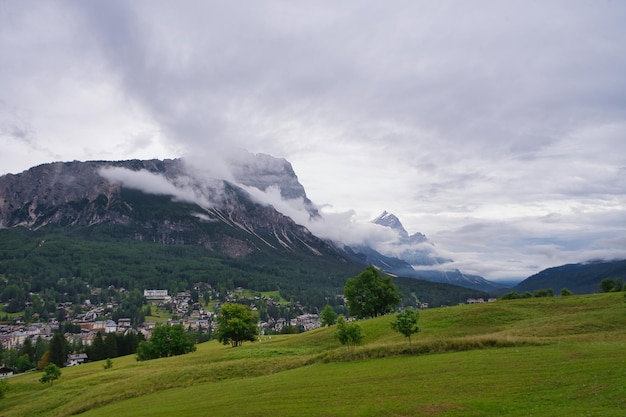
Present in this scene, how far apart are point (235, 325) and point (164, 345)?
2132 centimetres

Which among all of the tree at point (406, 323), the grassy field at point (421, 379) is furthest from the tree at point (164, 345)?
the tree at point (406, 323)

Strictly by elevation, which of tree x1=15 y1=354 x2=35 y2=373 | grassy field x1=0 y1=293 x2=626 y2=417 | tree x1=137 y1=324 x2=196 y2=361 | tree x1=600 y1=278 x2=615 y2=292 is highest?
tree x1=600 y1=278 x2=615 y2=292

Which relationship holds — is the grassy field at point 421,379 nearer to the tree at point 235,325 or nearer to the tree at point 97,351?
the tree at point 235,325

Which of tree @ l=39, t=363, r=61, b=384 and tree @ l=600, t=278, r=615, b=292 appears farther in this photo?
tree @ l=600, t=278, r=615, b=292

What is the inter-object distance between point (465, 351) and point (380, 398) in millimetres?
17871

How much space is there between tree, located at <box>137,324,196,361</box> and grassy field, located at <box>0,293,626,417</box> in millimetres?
33430

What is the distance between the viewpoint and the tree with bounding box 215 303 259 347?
89312mm

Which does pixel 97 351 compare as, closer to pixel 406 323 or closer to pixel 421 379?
pixel 406 323

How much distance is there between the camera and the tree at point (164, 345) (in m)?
96.6

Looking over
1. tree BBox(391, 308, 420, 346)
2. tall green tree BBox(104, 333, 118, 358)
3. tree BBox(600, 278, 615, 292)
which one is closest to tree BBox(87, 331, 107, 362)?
tall green tree BBox(104, 333, 118, 358)

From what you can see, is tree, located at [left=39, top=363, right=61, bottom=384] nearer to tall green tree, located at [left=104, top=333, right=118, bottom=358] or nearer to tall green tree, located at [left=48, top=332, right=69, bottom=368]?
tall green tree, located at [left=48, top=332, right=69, bottom=368]

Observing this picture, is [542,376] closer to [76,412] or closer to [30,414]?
[76,412]

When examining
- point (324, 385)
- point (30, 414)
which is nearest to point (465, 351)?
point (324, 385)

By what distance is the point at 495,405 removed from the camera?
23703 mm
